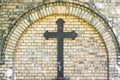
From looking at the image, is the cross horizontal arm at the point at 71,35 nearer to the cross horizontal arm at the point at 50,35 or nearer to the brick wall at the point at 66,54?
Result: the brick wall at the point at 66,54

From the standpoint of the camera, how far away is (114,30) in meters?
6.92

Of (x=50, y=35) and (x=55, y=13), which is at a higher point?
(x=55, y=13)

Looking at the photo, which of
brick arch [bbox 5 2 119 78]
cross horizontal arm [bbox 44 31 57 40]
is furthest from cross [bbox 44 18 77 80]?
brick arch [bbox 5 2 119 78]

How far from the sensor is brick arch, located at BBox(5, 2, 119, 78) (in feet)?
22.9

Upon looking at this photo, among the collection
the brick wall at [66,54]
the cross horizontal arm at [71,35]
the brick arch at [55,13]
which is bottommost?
the brick wall at [66,54]

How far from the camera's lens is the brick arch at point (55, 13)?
6.97 meters

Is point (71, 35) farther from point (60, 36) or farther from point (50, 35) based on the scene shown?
point (50, 35)

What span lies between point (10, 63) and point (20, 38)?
0.60 meters

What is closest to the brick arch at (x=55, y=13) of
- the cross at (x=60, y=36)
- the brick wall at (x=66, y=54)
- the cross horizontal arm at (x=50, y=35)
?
the brick wall at (x=66, y=54)

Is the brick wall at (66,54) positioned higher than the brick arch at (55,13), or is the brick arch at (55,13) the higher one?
the brick arch at (55,13)

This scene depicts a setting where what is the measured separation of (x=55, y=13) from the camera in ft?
23.1

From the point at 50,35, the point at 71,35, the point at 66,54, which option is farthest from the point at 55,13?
the point at 66,54

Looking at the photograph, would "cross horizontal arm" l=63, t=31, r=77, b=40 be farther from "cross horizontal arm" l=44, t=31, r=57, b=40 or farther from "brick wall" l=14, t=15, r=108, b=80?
"cross horizontal arm" l=44, t=31, r=57, b=40

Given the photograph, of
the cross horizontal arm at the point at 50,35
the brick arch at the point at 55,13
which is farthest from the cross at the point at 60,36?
the brick arch at the point at 55,13
